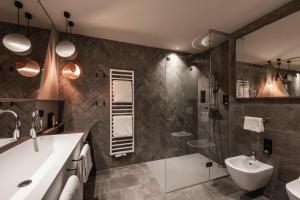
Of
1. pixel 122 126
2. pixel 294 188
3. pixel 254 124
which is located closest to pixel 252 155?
pixel 254 124

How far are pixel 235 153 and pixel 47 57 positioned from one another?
3.35m

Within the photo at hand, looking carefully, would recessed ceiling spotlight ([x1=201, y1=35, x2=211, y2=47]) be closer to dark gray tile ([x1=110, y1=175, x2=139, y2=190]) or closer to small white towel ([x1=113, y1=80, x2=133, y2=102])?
small white towel ([x1=113, y1=80, x2=133, y2=102])

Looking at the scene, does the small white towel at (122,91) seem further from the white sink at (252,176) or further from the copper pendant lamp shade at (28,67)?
the white sink at (252,176)

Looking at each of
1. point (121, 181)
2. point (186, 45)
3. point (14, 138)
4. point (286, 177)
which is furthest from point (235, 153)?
point (14, 138)

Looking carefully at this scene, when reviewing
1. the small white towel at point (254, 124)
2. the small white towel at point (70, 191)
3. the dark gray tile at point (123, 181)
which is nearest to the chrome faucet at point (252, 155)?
the small white towel at point (254, 124)

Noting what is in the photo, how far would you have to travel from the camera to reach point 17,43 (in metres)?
1.22

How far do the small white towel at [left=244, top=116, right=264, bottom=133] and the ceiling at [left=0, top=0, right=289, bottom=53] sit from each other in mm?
1510

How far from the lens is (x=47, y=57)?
1.87 m

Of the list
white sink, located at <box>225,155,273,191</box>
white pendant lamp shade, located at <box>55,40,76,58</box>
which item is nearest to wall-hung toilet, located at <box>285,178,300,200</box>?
white sink, located at <box>225,155,273,191</box>

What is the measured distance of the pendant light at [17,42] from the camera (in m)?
1.12

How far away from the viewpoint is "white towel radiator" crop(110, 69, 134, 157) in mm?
2662

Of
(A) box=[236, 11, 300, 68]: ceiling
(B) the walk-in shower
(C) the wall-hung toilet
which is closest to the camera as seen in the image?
(C) the wall-hung toilet

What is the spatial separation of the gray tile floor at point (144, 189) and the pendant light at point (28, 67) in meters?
1.78

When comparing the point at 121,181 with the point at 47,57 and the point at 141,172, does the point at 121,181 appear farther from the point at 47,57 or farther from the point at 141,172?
the point at 47,57
